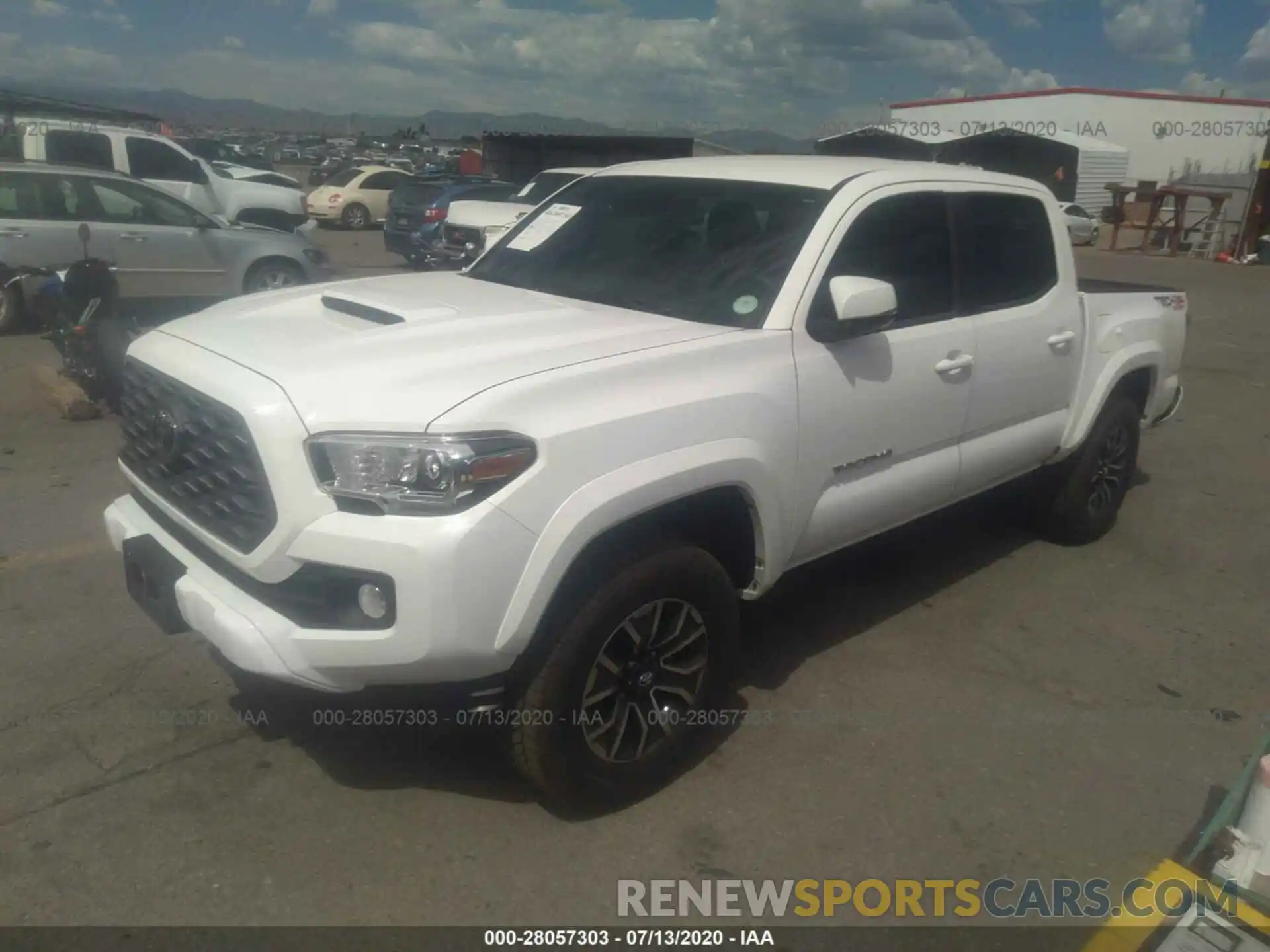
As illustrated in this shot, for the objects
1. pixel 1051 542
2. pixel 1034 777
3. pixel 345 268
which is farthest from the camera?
pixel 345 268

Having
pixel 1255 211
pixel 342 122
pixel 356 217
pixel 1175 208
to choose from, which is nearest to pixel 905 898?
pixel 356 217

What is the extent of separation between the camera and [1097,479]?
5.43 m

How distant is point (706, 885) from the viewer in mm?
2896

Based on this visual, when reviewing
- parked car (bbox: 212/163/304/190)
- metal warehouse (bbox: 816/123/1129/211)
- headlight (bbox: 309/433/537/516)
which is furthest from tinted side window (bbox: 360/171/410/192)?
headlight (bbox: 309/433/537/516)

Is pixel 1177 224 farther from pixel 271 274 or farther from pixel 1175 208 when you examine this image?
pixel 271 274

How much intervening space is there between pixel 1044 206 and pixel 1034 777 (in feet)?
9.09

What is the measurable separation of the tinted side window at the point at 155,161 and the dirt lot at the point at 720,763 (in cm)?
1019

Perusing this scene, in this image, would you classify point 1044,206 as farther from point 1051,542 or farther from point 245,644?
point 245,644

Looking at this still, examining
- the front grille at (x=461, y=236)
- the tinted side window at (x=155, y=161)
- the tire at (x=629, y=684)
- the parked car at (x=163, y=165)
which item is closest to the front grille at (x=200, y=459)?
the tire at (x=629, y=684)

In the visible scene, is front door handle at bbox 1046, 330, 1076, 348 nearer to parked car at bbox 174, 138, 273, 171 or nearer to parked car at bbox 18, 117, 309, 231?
parked car at bbox 18, 117, 309, 231

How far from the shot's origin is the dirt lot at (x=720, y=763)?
9.34 ft

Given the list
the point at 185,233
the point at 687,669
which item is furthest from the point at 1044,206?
the point at 185,233

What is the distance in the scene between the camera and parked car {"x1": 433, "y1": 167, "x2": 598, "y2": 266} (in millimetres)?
12820

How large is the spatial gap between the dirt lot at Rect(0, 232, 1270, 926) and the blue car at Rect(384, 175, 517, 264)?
36.7ft
